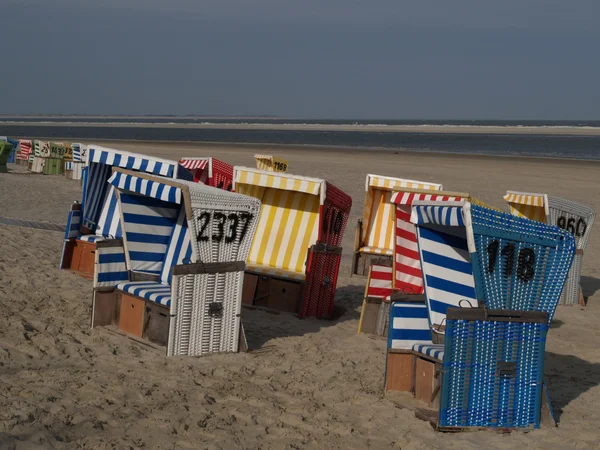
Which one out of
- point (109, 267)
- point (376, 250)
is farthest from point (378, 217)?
point (109, 267)

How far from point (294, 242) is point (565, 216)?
12.8 ft

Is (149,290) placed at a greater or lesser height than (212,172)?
lesser

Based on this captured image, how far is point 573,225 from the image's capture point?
12086 millimetres

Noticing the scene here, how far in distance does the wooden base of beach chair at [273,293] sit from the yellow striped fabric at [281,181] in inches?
47.2

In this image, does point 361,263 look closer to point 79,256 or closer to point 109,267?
point 79,256

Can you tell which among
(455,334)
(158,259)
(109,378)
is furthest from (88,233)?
(455,334)

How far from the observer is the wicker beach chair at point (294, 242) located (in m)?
10.1

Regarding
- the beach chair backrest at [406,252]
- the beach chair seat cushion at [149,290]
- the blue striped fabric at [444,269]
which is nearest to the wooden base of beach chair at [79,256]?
the beach chair seat cushion at [149,290]

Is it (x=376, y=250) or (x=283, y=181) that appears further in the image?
(x=376, y=250)

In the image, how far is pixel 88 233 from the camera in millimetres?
10945

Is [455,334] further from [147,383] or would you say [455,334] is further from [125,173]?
[125,173]

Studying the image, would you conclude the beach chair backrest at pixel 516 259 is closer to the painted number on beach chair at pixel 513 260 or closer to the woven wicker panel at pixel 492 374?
the painted number on beach chair at pixel 513 260

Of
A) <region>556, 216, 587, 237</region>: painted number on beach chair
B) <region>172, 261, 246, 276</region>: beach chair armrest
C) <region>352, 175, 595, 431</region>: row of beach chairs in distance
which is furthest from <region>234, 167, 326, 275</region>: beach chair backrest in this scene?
<region>352, 175, 595, 431</region>: row of beach chairs in distance

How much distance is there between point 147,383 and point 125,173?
101 inches
